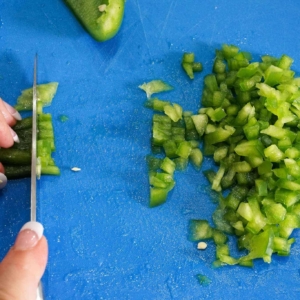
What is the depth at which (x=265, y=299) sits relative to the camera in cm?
195

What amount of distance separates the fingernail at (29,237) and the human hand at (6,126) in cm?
47

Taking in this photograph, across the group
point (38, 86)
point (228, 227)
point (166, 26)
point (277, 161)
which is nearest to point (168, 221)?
point (228, 227)

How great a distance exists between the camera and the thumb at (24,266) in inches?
54.2

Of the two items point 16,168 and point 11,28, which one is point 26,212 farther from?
point 11,28

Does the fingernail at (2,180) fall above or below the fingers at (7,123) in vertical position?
below

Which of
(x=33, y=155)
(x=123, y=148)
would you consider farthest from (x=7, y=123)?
(x=123, y=148)

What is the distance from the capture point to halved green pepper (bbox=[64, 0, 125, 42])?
2.35 meters

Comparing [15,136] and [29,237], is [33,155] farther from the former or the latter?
[29,237]

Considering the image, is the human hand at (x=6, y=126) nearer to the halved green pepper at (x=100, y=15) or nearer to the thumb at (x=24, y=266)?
the thumb at (x=24, y=266)

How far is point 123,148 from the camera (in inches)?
85.3

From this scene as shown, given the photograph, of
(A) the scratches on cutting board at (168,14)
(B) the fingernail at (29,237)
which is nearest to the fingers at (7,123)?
(B) the fingernail at (29,237)

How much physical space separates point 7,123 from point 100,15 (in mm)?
761

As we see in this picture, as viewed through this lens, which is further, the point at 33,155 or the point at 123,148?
the point at 123,148

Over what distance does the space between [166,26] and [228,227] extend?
3.64 ft
